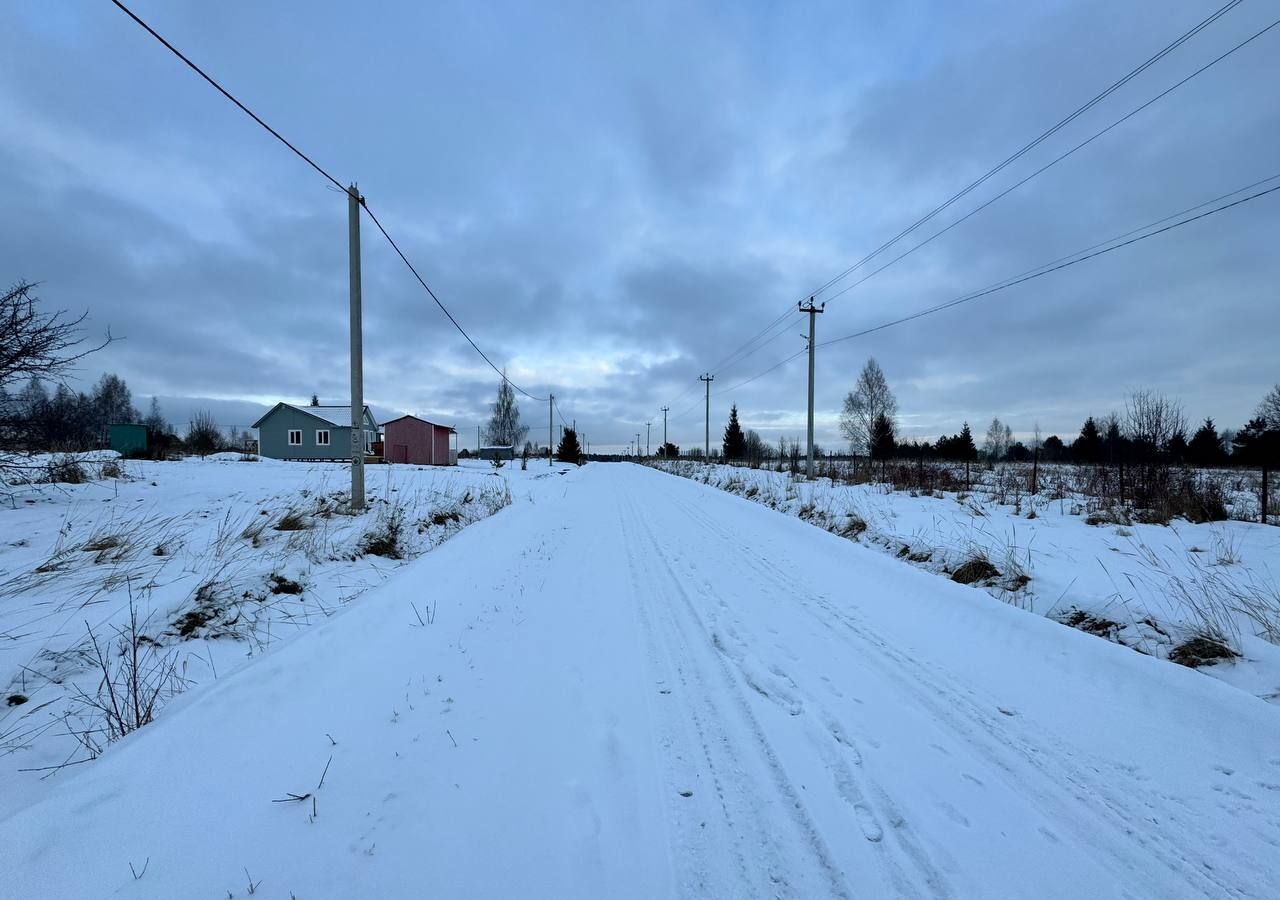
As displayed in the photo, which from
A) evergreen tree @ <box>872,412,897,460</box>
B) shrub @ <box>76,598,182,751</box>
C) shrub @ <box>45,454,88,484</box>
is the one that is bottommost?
shrub @ <box>76,598,182,751</box>

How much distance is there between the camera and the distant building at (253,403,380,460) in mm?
40500

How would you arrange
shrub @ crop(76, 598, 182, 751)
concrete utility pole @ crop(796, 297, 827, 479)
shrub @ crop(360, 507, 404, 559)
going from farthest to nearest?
concrete utility pole @ crop(796, 297, 827, 479)
shrub @ crop(360, 507, 404, 559)
shrub @ crop(76, 598, 182, 751)

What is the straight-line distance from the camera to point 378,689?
3387 millimetres

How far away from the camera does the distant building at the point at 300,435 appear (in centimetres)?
4050

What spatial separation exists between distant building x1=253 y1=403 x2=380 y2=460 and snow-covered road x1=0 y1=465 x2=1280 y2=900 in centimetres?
4263

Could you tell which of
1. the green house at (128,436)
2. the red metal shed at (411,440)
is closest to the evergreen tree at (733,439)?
the red metal shed at (411,440)

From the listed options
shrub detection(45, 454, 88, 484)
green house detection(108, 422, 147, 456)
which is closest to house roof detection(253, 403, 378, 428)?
green house detection(108, 422, 147, 456)

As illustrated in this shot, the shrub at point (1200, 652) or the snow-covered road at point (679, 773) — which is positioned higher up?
the shrub at point (1200, 652)

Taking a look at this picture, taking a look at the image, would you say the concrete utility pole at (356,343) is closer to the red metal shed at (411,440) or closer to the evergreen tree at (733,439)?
the red metal shed at (411,440)

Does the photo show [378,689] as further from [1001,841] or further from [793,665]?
[1001,841]

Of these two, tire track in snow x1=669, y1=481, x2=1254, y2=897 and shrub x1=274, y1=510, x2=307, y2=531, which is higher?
shrub x1=274, y1=510, x2=307, y2=531

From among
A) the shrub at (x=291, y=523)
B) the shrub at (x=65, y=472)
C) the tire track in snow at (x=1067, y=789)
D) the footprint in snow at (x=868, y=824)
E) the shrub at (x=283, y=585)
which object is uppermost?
the shrub at (x=65, y=472)

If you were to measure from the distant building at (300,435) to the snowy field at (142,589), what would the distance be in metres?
33.5

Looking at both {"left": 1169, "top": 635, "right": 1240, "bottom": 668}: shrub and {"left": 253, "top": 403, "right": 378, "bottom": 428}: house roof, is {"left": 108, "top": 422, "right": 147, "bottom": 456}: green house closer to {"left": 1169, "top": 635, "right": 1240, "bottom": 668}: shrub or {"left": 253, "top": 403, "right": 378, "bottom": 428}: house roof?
{"left": 253, "top": 403, "right": 378, "bottom": 428}: house roof
